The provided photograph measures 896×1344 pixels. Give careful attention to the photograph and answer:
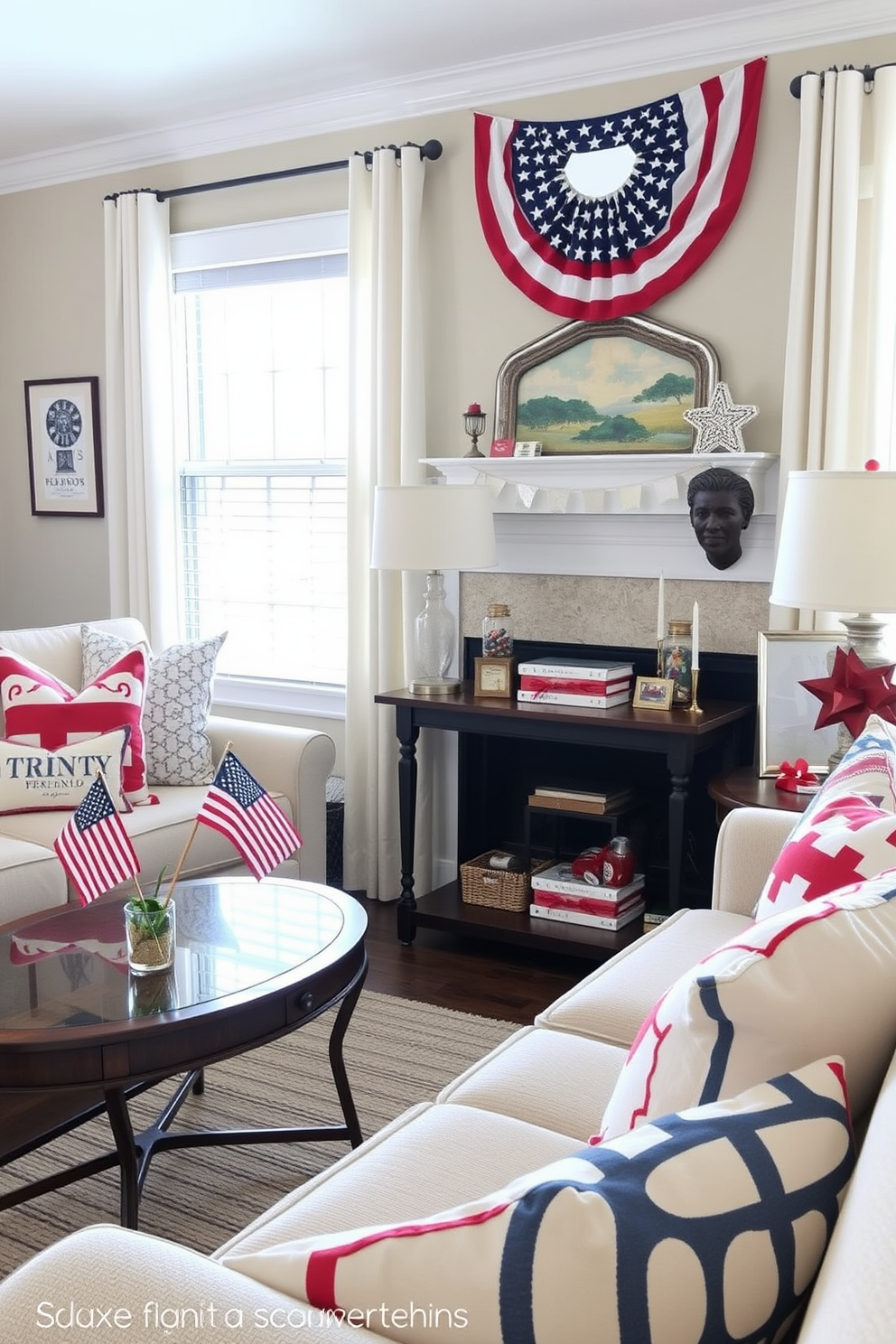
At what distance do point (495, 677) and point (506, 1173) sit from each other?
7.44ft

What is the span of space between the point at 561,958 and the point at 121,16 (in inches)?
122

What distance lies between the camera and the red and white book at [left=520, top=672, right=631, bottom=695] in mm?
3492

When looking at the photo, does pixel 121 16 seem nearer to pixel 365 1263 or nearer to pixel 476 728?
pixel 476 728

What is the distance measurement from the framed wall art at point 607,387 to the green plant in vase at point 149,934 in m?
2.21

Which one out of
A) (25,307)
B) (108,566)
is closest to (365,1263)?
(108,566)

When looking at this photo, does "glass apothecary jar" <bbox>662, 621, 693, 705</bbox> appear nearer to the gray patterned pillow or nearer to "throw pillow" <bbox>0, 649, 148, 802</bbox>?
the gray patterned pillow

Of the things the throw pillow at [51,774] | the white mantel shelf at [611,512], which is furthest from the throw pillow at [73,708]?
the white mantel shelf at [611,512]

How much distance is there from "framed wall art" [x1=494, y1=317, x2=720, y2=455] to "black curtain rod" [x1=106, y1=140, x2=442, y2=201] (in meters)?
0.74

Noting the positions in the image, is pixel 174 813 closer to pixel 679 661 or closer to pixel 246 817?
pixel 246 817

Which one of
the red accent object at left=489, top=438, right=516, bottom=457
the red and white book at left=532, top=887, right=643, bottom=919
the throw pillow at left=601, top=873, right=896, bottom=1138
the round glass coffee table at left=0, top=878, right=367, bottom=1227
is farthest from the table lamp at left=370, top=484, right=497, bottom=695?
the throw pillow at left=601, top=873, right=896, bottom=1138

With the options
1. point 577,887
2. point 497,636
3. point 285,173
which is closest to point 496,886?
point 577,887

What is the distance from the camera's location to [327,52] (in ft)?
12.5

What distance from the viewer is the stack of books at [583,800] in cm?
360

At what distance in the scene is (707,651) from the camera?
3715mm
